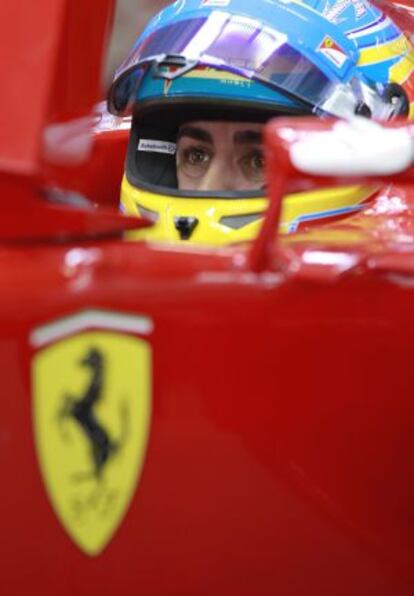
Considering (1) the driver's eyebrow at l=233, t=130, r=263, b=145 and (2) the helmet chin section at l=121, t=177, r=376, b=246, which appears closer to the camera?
(2) the helmet chin section at l=121, t=177, r=376, b=246

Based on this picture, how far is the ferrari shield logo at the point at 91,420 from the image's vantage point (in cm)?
95

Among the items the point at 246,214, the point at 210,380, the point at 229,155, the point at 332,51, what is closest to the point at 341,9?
the point at 332,51

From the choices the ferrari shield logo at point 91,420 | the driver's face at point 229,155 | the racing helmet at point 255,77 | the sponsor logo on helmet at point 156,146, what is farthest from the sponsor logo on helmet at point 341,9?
the ferrari shield logo at point 91,420

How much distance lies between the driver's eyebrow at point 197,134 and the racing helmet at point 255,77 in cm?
2

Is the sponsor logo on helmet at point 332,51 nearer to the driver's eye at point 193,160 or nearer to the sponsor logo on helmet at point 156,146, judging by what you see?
the driver's eye at point 193,160

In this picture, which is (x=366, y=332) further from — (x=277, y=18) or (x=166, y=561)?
(x=277, y=18)

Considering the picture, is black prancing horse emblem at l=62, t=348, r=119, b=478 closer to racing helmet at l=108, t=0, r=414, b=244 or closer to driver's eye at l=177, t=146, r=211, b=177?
racing helmet at l=108, t=0, r=414, b=244

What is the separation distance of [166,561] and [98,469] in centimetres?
12

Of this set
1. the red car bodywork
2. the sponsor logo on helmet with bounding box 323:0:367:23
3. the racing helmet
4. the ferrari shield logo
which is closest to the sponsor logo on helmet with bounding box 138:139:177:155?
the racing helmet

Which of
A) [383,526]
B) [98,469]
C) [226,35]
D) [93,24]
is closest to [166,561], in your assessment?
[98,469]

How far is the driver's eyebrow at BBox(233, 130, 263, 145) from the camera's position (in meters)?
1.55

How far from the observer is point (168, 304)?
95 cm

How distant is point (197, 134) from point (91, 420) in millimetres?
743

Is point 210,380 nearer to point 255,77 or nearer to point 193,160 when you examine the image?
point 255,77
